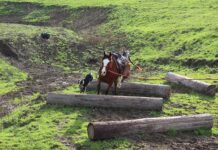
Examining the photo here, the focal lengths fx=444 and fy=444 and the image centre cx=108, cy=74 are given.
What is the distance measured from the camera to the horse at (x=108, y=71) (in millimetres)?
18250

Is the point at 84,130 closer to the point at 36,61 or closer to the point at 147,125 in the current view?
the point at 147,125

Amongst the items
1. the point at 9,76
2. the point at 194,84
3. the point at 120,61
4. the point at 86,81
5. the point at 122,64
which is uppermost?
the point at 120,61

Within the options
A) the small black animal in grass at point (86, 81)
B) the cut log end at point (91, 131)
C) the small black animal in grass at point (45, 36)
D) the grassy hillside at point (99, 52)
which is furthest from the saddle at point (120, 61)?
the small black animal in grass at point (45, 36)

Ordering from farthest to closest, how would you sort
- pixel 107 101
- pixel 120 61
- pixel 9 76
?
pixel 9 76
pixel 120 61
pixel 107 101

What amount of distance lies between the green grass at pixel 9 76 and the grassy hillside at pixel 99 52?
0.19 ft

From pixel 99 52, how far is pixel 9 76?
353 inches

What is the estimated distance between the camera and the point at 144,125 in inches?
604

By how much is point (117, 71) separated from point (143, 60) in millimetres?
12006

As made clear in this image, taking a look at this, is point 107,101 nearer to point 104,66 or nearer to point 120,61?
point 104,66

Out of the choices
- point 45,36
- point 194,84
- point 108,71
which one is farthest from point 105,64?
point 45,36

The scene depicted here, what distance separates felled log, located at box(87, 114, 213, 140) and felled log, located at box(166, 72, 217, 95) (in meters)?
4.84

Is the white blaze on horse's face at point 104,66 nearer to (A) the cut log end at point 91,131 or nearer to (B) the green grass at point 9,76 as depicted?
(A) the cut log end at point 91,131

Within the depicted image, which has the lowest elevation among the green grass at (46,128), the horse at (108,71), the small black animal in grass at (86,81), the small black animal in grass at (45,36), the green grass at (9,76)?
the green grass at (46,128)

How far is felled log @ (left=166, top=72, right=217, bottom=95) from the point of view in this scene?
21312 millimetres
